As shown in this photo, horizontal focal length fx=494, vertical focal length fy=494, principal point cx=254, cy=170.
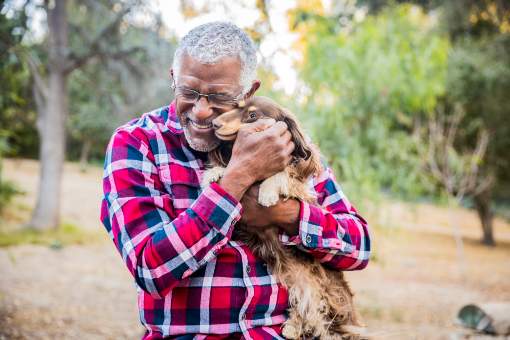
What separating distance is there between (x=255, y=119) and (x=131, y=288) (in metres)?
8.18

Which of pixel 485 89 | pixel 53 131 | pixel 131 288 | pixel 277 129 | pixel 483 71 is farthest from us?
pixel 485 89

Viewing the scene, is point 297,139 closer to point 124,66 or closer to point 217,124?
point 217,124

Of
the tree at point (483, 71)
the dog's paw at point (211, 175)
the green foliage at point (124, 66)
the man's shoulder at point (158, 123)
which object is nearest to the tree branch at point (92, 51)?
the green foliage at point (124, 66)

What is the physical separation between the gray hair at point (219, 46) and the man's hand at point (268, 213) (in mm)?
521

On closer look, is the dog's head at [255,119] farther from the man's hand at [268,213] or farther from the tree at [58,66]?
the tree at [58,66]

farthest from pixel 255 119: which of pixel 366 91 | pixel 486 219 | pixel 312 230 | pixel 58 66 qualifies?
pixel 486 219

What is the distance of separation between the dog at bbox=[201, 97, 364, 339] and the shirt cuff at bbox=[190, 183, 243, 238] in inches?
8.0

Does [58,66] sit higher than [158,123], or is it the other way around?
[58,66]

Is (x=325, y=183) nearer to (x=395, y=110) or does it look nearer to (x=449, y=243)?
(x=395, y=110)

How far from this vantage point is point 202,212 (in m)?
1.92

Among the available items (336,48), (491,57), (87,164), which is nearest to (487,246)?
(491,57)

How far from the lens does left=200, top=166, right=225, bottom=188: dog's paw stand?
2.16 metres

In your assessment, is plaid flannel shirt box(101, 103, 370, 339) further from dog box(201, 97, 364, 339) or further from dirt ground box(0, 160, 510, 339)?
dirt ground box(0, 160, 510, 339)

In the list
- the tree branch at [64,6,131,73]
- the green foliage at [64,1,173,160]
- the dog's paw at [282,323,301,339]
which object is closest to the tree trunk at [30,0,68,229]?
the tree branch at [64,6,131,73]
